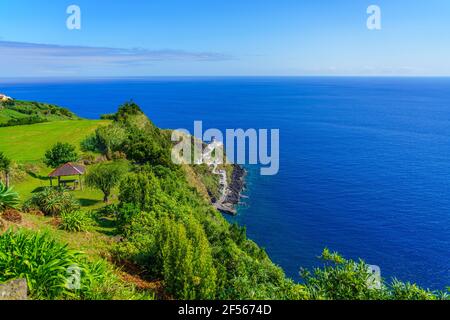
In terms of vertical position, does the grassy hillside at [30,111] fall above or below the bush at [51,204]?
above

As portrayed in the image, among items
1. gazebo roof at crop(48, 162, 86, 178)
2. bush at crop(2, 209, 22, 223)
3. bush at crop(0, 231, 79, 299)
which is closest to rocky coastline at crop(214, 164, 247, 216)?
gazebo roof at crop(48, 162, 86, 178)

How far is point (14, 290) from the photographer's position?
10.0 metres

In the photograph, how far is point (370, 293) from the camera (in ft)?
45.0

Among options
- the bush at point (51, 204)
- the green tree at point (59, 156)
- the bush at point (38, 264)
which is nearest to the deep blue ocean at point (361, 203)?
the green tree at point (59, 156)

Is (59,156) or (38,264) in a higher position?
(59,156)

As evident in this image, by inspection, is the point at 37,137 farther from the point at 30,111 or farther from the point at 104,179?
the point at 30,111

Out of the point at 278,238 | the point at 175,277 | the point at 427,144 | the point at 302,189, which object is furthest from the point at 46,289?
the point at 427,144

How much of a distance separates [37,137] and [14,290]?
187 feet

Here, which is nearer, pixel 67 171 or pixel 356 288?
pixel 356 288

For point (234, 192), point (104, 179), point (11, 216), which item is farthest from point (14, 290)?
point (234, 192)

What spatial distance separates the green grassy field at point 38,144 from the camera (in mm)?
36625

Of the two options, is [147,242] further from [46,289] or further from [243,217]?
[243,217]

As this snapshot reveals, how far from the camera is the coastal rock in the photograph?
32.2 ft

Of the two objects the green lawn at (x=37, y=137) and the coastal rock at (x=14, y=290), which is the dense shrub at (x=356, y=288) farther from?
the green lawn at (x=37, y=137)
